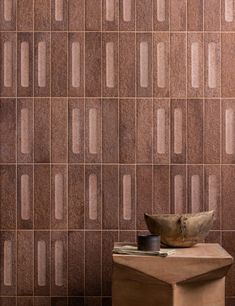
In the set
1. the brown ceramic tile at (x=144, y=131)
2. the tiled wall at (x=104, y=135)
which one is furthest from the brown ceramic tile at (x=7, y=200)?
the brown ceramic tile at (x=144, y=131)

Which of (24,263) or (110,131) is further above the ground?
Answer: (110,131)

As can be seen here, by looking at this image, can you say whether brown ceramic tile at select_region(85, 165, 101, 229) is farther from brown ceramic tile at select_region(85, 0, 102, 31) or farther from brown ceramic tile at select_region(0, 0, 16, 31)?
brown ceramic tile at select_region(0, 0, 16, 31)

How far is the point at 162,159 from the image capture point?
379cm

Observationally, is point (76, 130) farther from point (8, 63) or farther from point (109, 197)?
point (8, 63)

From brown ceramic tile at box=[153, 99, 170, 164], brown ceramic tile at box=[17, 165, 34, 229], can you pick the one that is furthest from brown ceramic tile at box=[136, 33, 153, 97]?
brown ceramic tile at box=[17, 165, 34, 229]

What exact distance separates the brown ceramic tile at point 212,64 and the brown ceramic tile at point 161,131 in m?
0.26

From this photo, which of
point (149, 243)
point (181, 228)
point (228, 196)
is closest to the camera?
point (149, 243)

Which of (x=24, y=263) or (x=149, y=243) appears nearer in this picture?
(x=149, y=243)

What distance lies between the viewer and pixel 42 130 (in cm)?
381

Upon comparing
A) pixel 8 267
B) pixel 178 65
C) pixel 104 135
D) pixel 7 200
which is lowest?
pixel 8 267

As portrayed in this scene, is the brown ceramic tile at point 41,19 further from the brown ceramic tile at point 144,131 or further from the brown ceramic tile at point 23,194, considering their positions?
the brown ceramic tile at point 23,194

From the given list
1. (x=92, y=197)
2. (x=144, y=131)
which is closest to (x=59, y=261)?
(x=92, y=197)

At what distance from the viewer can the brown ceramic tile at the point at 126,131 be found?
3.79 metres

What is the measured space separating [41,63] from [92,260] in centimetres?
119
